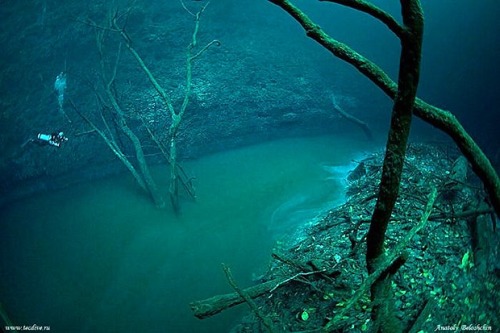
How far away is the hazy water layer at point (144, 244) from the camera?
7.30m

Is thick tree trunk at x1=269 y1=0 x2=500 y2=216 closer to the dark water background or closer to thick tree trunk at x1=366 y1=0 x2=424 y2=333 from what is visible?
thick tree trunk at x1=366 y1=0 x2=424 y2=333

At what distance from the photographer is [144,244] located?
920cm

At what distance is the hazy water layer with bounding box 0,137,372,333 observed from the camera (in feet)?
24.0

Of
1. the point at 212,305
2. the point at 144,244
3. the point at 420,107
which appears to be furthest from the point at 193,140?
the point at 420,107

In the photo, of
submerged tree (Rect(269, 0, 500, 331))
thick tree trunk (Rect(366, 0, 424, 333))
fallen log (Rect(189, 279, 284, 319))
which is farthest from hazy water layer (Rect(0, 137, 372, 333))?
submerged tree (Rect(269, 0, 500, 331))

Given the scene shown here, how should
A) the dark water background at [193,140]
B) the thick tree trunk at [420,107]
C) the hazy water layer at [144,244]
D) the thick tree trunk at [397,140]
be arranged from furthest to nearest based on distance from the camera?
the dark water background at [193,140]
the hazy water layer at [144,244]
the thick tree trunk at [420,107]
the thick tree trunk at [397,140]

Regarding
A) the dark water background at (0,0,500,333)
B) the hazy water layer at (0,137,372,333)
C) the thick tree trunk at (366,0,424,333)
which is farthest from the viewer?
A: the dark water background at (0,0,500,333)

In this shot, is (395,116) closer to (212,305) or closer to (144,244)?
(212,305)

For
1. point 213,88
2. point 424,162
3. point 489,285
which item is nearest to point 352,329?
point 489,285

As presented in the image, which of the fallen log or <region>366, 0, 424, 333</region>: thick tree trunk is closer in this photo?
<region>366, 0, 424, 333</region>: thick tree trunk

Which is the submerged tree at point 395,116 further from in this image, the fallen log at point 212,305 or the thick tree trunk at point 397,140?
the fallen log at point 212,305

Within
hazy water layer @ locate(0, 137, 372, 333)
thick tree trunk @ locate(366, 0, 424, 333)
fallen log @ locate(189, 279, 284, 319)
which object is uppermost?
thick tree trunk @ locate(366, 0, 424, 333)

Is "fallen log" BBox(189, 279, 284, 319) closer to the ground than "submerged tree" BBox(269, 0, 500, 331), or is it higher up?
closer to the ground

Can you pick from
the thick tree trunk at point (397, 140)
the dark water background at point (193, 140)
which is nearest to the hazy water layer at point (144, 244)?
the dark water background at point (193, 140)
